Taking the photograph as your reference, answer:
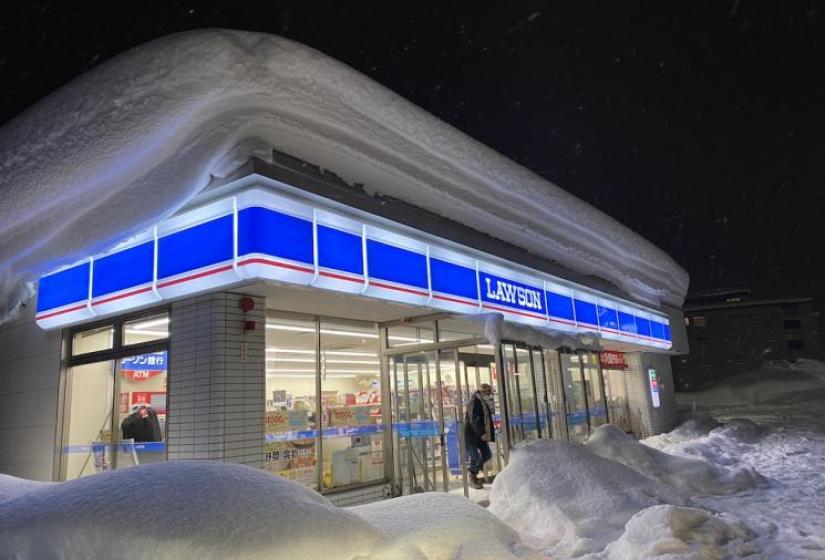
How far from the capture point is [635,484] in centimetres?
662

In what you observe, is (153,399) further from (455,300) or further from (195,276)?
(455,300)

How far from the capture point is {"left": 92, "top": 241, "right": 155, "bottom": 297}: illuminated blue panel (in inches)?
242

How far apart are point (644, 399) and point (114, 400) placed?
1449 cm

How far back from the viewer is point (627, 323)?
1452cm

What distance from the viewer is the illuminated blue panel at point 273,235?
5191mm

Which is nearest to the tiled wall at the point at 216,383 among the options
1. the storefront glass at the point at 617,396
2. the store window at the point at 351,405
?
the store window at the point at 351,405

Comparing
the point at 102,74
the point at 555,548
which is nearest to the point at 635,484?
the point at 555,548

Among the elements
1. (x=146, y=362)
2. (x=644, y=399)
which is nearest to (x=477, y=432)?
(x=146, y=362)

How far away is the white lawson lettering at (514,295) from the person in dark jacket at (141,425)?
518cm

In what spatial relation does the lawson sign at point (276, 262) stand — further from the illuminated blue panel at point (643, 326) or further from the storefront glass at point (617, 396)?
the storefront glass at point (617, 396)

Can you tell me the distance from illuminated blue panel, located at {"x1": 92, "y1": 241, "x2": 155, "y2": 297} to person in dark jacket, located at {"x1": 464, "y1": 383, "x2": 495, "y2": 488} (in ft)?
17.2

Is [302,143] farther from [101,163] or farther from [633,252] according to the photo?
[633,252]

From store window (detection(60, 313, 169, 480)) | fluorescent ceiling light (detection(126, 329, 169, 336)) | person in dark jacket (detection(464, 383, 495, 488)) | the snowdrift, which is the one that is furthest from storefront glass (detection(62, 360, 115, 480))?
the snowdrift

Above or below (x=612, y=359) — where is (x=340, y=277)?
above
